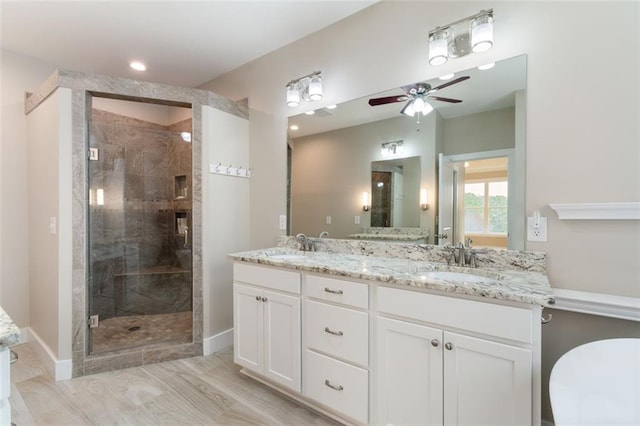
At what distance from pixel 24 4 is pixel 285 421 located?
11.1 ft

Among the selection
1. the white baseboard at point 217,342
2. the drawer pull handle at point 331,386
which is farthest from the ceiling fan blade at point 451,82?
the white baseboard at point 217,342

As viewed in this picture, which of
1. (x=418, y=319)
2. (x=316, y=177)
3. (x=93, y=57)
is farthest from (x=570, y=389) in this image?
(x=93, y=57)

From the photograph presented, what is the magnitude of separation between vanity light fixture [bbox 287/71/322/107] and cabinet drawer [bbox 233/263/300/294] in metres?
1.42

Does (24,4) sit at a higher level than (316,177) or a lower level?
higher

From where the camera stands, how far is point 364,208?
2350 millimetres

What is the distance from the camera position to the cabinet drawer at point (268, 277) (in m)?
1.86

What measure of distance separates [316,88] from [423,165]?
1070 mm

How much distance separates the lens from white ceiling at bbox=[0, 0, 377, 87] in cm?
221

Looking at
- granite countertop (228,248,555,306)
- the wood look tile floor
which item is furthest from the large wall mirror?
the wood look tile floor

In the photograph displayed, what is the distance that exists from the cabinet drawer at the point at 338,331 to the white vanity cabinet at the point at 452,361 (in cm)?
10

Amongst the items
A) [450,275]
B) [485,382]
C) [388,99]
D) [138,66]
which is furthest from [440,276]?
[138,66]

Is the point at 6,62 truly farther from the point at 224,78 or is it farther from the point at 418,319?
the point at 418,319

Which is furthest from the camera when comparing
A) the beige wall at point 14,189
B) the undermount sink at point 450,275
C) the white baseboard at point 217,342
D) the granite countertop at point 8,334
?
the beige wall at point 14,189

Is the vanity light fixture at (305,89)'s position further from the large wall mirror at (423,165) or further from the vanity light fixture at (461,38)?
the vanity light fixture at (461,38)
